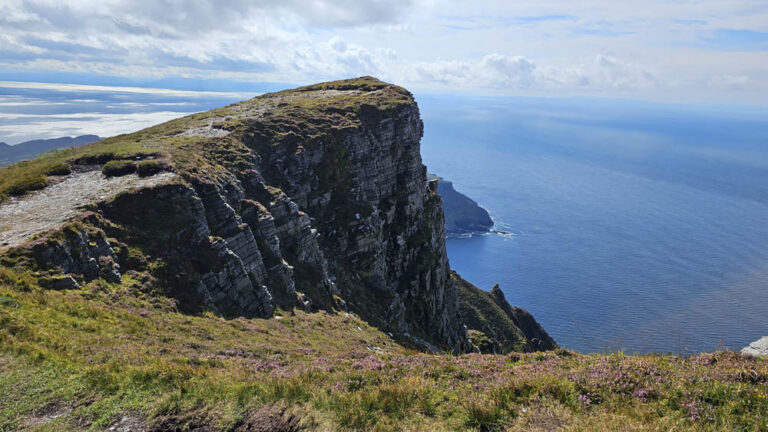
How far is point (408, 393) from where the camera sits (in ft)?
40.8

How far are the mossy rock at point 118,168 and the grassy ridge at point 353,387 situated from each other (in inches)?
823

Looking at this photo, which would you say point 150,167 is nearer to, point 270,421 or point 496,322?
point 270,421

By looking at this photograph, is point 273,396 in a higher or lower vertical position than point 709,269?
higher

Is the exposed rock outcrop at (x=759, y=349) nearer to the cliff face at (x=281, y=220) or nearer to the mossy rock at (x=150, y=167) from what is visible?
the cliff face at (x=281, y=220)

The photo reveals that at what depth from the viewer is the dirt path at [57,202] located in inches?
947

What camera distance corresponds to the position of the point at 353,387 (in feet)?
45.8

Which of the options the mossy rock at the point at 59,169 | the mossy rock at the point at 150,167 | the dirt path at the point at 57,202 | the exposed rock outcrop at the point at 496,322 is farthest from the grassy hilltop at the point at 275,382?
the exposed rock outcrop at the point at 496,322

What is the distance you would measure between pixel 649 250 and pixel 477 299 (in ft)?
460

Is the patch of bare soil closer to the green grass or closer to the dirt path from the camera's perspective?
the dirt path

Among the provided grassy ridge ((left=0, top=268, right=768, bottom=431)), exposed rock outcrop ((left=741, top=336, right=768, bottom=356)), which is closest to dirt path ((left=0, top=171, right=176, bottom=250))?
grassy ridge ((left=0, top=268, right=768, bottom=431))

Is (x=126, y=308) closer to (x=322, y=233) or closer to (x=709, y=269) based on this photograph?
(x=322, y=233)

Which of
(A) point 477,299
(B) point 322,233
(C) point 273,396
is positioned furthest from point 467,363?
(A) point 477,299

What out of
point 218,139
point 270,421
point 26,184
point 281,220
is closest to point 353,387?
point 270,421

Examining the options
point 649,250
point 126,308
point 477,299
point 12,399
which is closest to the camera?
point 12,399
